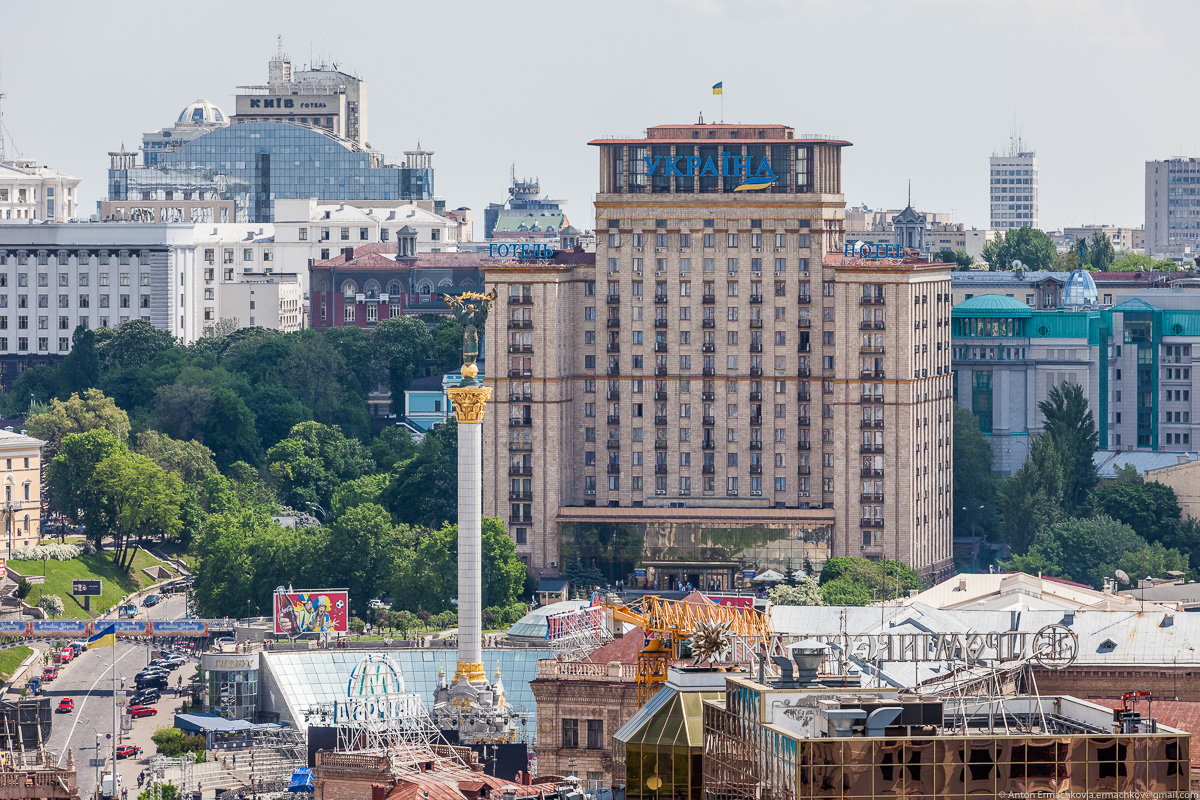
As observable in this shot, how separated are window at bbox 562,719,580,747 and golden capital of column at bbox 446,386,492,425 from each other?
929 inches

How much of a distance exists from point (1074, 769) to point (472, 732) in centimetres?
9835

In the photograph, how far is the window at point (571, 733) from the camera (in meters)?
183

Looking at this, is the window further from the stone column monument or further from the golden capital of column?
the golden capital of column

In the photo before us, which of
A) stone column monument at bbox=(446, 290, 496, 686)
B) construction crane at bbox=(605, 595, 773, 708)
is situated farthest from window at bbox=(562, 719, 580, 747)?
construction crane at bbox=(605, 595, 773, 708)

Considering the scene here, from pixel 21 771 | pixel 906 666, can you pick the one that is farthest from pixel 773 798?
pixel 906 666

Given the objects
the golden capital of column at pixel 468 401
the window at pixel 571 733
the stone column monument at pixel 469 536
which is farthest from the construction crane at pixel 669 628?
the golden capital of column at pixel 468 401

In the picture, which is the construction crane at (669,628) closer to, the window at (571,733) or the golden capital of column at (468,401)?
the window at (571,733)

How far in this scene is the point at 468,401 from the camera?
652ft

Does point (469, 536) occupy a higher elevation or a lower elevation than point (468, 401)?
lower

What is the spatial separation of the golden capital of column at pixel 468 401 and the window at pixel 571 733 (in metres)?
23.6

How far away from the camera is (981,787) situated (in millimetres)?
95375

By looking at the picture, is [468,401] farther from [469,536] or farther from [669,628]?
[669,628]

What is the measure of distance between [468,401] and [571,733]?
985 inches

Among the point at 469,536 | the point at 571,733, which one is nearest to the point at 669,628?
the point at 571,733
